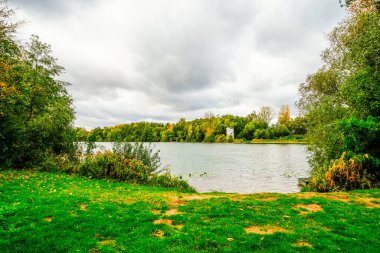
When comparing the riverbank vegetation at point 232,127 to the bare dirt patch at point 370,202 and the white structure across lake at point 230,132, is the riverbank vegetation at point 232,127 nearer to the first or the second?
the white structure across lake at point 230,132

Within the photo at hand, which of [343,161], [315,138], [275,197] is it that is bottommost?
[275,197]

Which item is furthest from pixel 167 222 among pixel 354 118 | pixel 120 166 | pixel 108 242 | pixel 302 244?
pixel 354 118

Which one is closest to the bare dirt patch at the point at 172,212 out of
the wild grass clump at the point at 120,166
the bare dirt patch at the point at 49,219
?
the bare dirt patch at the point at 49,219

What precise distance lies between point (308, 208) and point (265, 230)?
321 cm

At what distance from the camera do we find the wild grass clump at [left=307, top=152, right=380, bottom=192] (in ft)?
41.9

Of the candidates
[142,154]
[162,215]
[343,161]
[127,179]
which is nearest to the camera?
[162,215]

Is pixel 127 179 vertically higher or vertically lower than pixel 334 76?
lower

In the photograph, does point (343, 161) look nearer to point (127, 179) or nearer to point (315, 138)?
point (315, 138)

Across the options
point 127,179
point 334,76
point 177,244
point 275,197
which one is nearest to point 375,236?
point 275,197

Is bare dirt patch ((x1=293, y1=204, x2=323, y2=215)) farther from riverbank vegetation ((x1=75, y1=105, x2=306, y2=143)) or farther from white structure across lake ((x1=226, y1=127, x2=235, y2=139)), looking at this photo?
white structure across lake ((x1=226, y1=127, x2=235, y2=139))

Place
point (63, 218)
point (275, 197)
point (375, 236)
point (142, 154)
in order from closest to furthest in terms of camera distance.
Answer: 1. point (375, 236)
2. point (63, 218)
3. point (275, 197)
4. point (142, 154)

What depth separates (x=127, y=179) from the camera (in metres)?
15.7

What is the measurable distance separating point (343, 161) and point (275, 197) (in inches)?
244

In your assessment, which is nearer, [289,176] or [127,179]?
[127,179]
